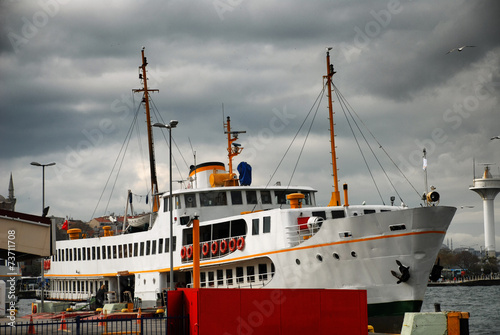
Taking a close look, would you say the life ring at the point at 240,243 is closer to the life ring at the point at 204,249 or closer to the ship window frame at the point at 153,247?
the life ring at the point at 204,249

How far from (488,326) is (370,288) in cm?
1524

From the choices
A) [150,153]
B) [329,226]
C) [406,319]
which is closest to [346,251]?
[329,226]

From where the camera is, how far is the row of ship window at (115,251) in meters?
39.5

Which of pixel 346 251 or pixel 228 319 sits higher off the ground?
pixel 346 251

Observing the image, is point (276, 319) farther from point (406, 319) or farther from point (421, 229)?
point (421, 229)

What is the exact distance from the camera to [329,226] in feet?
93.2

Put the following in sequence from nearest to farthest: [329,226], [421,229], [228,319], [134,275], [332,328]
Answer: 1. [228,319]
2. [332,328]
3. [421,229]
4. [329,226]
5. [134,275]

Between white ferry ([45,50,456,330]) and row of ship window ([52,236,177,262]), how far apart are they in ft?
0.24

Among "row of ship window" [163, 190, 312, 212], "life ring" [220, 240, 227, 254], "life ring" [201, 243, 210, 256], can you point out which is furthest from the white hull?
"row of ship window" [163, 190, 312, 212]

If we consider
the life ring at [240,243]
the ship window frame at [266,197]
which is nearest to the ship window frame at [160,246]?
the ship window frame at [266,197]

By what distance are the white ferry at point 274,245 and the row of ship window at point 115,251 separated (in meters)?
0.07

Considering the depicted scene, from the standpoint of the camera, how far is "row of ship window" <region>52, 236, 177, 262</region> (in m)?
39.5

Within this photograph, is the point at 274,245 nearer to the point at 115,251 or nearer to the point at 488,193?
the point at 115,251

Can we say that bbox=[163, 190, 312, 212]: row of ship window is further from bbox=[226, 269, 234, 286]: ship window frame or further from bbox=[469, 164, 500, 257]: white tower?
bbox=[469, 164, 500, 257]: white tower
